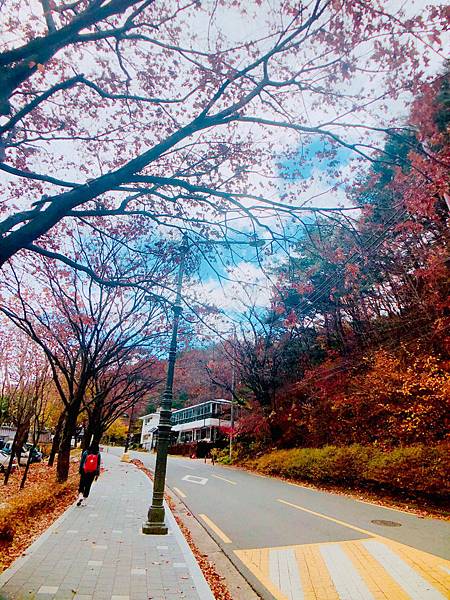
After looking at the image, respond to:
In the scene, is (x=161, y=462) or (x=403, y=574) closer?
(x=403, y=574)

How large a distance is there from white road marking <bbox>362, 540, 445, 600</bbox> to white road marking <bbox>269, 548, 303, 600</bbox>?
1309 mm

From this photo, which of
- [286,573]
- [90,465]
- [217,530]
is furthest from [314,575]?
[90,465]

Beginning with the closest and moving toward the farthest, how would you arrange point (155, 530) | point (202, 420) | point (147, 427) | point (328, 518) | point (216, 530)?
point (155, 530) → point (216, 530) → point (328, 518) → point (202, 420) → point (147, 427)

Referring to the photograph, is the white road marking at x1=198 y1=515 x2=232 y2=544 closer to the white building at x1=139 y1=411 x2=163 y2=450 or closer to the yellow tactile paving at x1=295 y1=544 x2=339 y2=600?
the yellow tactile paving at x1=295 y1=544 x2=339 y2=600

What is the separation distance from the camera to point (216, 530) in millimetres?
8617

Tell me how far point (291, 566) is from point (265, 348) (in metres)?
21.4

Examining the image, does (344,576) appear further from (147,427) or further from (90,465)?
(147,427)

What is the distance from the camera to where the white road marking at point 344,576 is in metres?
4.78

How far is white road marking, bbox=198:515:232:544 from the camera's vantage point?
7684 millimetres

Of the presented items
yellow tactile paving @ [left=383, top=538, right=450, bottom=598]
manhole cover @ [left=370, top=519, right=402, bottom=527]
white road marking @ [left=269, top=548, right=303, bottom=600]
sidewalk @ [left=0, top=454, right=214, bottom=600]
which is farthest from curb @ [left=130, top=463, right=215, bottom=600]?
manhole cover @ [left=370, top=519, right=402, bottom=527]

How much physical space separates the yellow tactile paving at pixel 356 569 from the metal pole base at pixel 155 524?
1748 mm

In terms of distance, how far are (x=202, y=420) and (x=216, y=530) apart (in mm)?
51269

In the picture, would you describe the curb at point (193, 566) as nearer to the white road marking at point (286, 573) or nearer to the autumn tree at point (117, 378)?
the white road marking at point (286, 573)

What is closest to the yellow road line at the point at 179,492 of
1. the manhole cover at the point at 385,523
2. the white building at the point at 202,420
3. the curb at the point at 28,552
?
the curb at the point at 28,552
